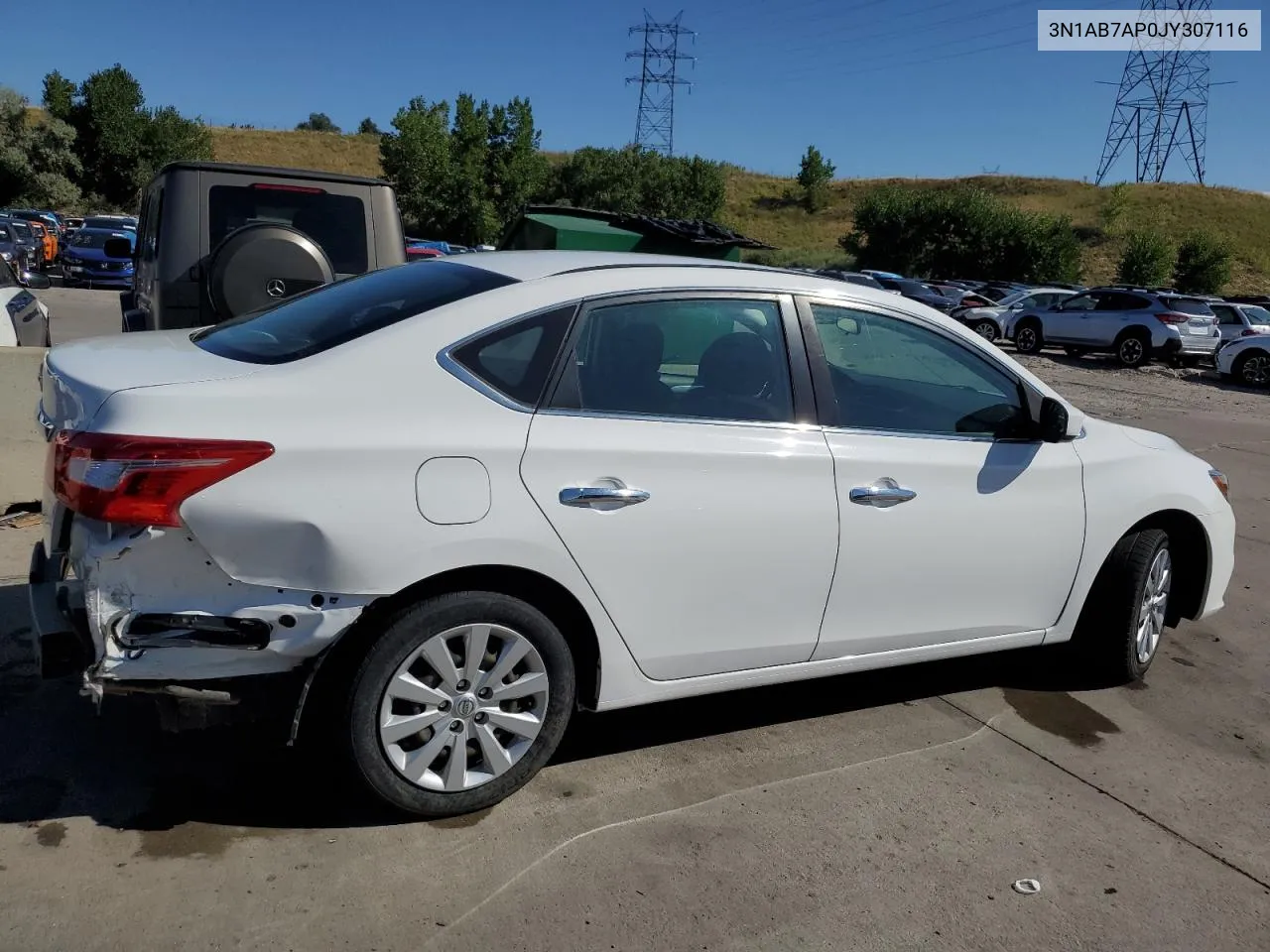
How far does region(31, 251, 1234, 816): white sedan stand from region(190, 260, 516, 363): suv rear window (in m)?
0.02

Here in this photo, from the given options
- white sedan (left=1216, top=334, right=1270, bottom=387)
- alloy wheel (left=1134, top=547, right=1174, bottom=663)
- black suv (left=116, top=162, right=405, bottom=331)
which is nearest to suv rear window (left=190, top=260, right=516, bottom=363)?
black suv (left=116, top=162, right=405, bottom=331)

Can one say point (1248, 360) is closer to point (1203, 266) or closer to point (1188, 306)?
point (1188, 306)

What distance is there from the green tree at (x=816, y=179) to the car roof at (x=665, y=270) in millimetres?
88867

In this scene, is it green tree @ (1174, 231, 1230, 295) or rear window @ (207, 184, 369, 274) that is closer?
rear window @ (207, 184, 369, 274)

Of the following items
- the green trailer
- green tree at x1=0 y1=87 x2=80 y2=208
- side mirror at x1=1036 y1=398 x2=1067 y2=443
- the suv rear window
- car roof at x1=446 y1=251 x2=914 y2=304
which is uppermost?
green tree at x1=0 y1=87 x2=80 y2=208

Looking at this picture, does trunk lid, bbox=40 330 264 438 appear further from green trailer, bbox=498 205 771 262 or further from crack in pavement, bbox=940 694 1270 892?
green trailer, bbox=498 205 771 262

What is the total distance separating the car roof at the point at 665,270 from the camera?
143 inches

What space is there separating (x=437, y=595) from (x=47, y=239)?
31629mm

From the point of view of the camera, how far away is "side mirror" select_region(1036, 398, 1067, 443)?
13.8 feet

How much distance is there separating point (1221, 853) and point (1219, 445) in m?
10.7

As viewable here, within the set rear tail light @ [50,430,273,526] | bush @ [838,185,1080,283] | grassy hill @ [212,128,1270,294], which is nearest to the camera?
rear tail light @ [50,430,273,526]

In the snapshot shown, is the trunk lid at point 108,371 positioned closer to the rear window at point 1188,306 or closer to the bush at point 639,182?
the rear window at point 1188,306

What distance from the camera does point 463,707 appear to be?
126 inches

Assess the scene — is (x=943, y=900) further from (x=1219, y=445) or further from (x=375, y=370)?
(x=1219, y=445)
